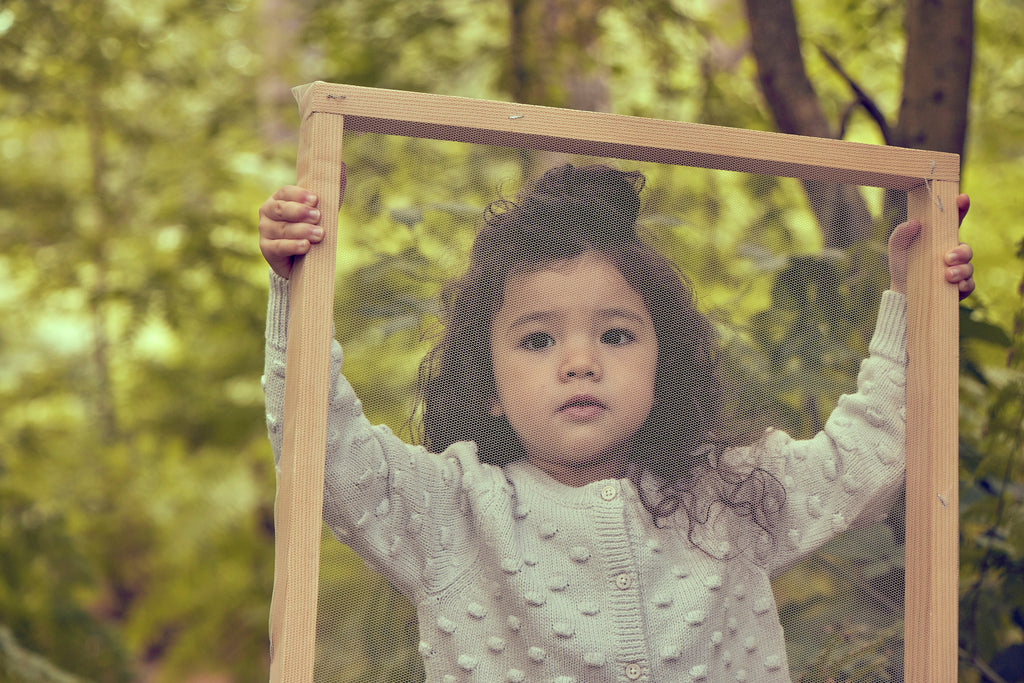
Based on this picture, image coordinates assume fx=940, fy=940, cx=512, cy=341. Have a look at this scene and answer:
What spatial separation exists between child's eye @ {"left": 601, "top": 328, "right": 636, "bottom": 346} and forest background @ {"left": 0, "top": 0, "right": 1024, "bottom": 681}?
1.13 metres

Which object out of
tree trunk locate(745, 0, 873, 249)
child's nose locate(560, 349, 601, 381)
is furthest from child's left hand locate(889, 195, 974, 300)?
tree trunk locate(745, 0, 873, 249)

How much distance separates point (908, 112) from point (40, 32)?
2058 mm

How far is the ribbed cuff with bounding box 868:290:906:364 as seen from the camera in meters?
1.27

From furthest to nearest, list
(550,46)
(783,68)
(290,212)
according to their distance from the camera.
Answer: (550,46) → (783,68) → (290,212)

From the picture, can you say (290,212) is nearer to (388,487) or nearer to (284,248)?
(284,248)

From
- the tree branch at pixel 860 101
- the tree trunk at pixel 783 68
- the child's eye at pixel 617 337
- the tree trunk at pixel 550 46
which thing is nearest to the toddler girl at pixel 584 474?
the child's eye at pixel 617 337

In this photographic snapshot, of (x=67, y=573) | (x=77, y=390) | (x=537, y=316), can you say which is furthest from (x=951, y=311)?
(x=77, y=390)

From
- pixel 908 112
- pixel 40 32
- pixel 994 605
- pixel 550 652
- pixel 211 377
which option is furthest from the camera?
pixel 211 377

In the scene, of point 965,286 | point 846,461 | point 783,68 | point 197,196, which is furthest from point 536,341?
point 197,196

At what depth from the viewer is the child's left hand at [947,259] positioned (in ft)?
3.97

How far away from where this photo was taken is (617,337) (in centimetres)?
123

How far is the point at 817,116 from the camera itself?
6.93 feet

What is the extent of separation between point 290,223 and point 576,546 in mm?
538

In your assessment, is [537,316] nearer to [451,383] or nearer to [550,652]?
[451,383]
